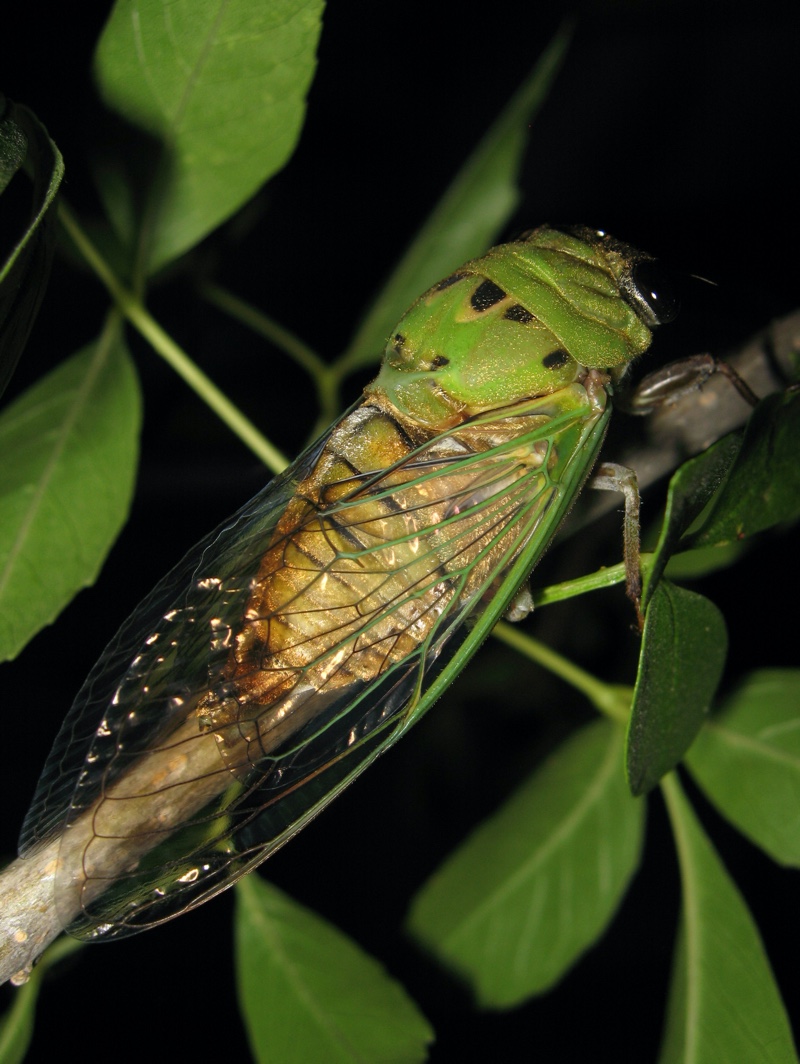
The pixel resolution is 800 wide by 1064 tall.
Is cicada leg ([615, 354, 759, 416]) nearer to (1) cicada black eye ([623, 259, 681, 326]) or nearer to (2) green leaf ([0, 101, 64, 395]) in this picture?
(1) cicada black eye ([623, 259, 681, 326])

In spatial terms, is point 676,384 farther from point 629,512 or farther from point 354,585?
point 354,585

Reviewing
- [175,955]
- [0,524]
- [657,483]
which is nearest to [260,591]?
[0,524]

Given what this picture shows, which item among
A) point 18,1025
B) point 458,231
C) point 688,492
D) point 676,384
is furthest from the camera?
point 458,231

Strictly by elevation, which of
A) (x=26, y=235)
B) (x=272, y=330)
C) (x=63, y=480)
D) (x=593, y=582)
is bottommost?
(x=593, y=582)

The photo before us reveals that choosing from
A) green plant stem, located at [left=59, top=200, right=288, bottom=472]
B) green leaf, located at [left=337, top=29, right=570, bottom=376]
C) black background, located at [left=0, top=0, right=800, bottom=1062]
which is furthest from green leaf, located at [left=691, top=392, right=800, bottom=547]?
green leaf, located at [left=337, top=29, right=570, bottom=376]

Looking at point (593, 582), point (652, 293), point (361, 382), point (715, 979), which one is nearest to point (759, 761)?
point (715, 979)

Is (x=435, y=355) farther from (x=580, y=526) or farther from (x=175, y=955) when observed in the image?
(x=175, y=955)

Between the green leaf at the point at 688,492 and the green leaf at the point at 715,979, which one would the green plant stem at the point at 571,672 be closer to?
the green leaf at the point at 715,979
